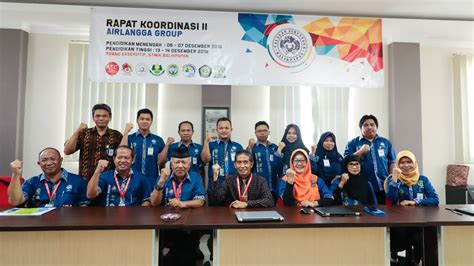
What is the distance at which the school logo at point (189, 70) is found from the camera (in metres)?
2.84

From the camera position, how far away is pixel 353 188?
2484 mm

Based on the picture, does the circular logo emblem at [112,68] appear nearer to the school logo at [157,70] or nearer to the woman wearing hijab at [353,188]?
the school logo at [157,70]

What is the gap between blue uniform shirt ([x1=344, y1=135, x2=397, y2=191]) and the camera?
9.93 feet

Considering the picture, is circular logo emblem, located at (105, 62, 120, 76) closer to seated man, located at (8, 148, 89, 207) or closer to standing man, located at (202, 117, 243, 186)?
seated man, located at (8, 148, 89, 207)

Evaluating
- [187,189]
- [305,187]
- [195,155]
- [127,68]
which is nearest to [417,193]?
[305,187]

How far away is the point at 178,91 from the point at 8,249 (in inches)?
107

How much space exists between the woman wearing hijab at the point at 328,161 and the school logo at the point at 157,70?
187 cm

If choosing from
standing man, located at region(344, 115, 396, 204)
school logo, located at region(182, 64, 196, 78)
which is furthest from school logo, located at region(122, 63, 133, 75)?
standing man, located at region(344, 115, 396, 204)

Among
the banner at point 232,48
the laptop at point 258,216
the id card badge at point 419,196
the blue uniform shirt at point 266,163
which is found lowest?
the laptop at point 258,216

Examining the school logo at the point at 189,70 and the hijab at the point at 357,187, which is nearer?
the hijab at the point at 357,187

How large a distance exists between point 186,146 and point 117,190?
946mm

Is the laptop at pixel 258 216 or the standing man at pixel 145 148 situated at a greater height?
the standing man at pixel 145 148

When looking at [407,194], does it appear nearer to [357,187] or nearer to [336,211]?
[357,187]

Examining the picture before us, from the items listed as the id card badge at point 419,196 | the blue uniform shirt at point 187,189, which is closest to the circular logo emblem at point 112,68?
the blue uniform shirt at point 187,189
